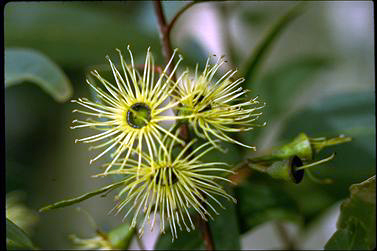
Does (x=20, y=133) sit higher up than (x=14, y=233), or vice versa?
(x=20, y=133)

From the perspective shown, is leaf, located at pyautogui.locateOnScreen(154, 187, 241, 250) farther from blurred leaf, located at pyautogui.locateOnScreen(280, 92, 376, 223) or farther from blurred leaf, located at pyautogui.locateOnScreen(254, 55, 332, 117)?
blurred leaf, located at pyautogui.locateOnScreen(254, 55, 332, 117)

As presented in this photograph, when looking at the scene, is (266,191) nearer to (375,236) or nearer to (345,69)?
(375,236)

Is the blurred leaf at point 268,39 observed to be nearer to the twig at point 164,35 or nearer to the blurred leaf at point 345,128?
the blurred leaf at point 345,128

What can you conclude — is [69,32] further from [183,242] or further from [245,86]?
[183,242]

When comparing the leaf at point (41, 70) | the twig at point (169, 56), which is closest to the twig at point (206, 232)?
the twig at point (169, 56)

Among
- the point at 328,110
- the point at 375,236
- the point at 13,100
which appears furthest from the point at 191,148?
the point at 13,100

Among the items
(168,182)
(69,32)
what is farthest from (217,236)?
(69,32)
